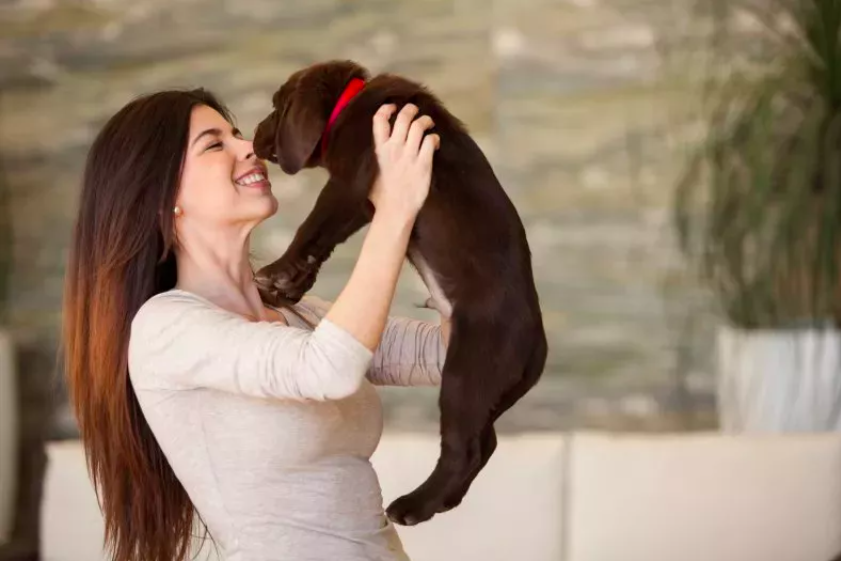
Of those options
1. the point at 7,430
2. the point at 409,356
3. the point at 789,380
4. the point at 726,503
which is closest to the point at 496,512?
the point at 726,503

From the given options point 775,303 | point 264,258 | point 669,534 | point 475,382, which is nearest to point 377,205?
point 475,382

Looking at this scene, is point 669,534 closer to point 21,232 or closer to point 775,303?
point 775,303

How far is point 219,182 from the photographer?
1.30 metres

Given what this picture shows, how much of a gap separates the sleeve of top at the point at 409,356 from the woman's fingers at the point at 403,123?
0.43 meters

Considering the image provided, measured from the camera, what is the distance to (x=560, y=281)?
2762 mm

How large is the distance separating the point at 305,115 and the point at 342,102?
5cm

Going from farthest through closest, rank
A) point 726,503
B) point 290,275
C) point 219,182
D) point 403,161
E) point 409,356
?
1. point 726,503
2. point 409,356
3. point 219,182
4. point 290,275
5. point 403,161

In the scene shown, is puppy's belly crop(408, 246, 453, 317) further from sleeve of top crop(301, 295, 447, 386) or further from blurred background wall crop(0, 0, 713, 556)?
blurred background wall crop(0, 0, 713, 556)

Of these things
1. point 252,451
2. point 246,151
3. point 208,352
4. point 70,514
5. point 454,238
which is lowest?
point 70,514

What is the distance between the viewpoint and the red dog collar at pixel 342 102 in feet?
3.75

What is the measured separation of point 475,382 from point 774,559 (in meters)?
1.35

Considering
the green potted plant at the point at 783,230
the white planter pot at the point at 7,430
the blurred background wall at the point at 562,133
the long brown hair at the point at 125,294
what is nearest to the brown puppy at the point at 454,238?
the long brown hair at the point at 125,294

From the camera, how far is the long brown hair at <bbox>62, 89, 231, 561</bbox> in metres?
1.33

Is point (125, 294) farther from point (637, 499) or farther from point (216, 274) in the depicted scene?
point (637, 499)
